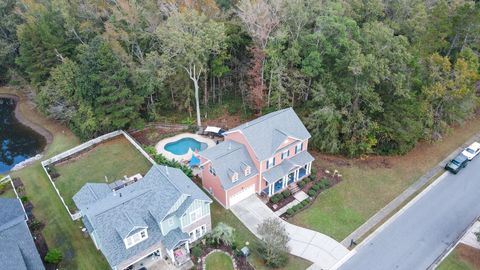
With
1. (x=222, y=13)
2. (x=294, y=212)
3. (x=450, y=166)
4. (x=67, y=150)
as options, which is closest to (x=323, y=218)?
(x=294, y=212)

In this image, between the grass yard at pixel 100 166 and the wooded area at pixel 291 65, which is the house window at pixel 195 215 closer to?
the grass yard at pixel 100 166

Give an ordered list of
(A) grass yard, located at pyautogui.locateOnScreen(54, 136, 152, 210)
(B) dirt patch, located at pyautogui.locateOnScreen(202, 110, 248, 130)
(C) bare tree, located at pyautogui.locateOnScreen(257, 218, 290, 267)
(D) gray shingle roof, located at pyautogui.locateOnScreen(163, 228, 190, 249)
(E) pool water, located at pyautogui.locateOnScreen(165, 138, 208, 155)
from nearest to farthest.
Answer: (C) bare tree, located at pyautogui.locateOnScreen(257, 218, 290, 267)
(D) gray shingle roof, located at pyautogui.locateOnScreen(163, 228, 190, 249)
(A) grass yard, located at pyautogui.locateOnScreen(54, 136, 152, 210)
(E) pool water, located at pyautogui.locateOnScreen(165, 138, 208, 155)
(B) dirt patch, located at pyautogui.locateOnScreen(202, 110, 248, 130)

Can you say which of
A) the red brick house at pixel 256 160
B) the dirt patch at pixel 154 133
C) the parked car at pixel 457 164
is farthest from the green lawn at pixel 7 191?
the parked car at pixel 457 164

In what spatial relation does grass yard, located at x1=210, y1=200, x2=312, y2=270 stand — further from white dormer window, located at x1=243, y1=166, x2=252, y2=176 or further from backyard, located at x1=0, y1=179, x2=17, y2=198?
backyard, located at x1=0, y1=179, x2=17, y2=198

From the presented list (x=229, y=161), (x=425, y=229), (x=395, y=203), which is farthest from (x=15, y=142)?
(x=425, y=229)

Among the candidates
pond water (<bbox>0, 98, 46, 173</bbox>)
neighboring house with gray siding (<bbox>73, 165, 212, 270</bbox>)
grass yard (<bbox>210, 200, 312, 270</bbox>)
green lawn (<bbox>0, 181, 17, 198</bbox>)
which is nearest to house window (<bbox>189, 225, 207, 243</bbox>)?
neighboring house with gray siding (<bbox>73, 165, 212, 270</bbox>)

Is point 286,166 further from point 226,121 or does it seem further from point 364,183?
point 226,121
